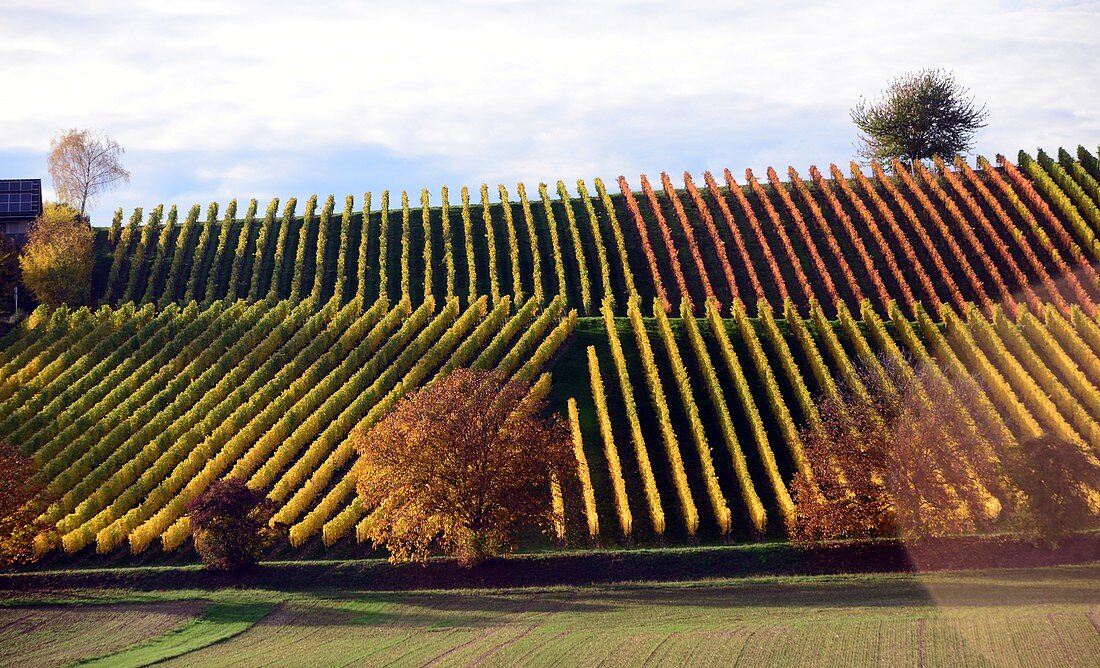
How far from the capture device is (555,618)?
3344 centimetres

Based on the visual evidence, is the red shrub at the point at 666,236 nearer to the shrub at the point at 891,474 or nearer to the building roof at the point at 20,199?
the shrub at the point at 891,474

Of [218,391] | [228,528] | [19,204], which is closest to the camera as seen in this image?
[228,528]

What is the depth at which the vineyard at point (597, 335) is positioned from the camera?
47.8m

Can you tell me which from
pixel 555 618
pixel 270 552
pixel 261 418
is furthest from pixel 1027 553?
pixel 261 418

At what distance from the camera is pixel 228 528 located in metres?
41.1

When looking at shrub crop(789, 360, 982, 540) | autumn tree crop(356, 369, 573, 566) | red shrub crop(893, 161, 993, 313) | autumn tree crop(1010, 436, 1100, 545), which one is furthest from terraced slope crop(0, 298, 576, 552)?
red shrub crop(893, 161, 993, 313)

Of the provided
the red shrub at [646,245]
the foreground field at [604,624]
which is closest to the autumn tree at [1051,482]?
the foreground field at [604,624]

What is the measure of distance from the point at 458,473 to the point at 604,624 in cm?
995

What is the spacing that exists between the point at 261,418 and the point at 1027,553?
33.0m

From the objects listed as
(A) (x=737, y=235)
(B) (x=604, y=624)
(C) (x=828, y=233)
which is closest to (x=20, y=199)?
(A) (x=737, y=235)

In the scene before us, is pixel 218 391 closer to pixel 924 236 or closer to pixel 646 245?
pixel 646 245

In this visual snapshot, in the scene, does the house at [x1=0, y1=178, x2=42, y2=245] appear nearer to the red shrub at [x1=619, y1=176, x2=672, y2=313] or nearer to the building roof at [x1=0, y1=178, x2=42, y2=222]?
the building roof at [x1=0, y1=178, x2=42, y2=222]

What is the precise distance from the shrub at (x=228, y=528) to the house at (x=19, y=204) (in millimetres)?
52804

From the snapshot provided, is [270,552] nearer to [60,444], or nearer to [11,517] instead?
[11,517]
